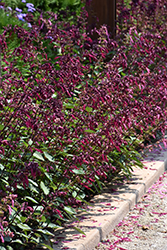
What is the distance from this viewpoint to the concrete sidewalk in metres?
3.21

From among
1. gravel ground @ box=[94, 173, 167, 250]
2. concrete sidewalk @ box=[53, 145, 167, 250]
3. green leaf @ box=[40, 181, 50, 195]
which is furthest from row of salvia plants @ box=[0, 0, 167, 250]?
gravel ground @ box=[94, 173, 167, 250]

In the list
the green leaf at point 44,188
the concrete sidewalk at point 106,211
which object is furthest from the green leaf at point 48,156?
the concrete sidewalk at point 106,211

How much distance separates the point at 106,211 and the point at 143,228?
399mm

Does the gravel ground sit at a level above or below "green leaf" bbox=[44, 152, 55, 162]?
below

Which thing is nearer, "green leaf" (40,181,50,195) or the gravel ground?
"green leaf" (40,181,50,195)

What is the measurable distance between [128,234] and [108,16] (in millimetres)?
4690

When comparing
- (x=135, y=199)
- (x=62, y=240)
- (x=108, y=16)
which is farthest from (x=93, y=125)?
(x=108, y=16)

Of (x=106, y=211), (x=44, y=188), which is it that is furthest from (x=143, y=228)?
(x=44, y=188)

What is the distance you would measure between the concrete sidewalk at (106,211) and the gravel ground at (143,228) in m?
0.06

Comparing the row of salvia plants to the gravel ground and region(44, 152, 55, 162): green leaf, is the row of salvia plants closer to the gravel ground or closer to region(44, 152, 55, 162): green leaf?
region(44, 152, 55, 162): green leaf

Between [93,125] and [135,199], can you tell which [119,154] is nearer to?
[135,199]

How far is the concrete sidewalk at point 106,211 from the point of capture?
3.21 m

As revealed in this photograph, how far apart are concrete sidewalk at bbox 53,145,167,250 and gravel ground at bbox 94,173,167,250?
2.5 inches

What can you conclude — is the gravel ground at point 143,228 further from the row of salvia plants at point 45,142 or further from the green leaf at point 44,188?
the green leaf at point 44,188
